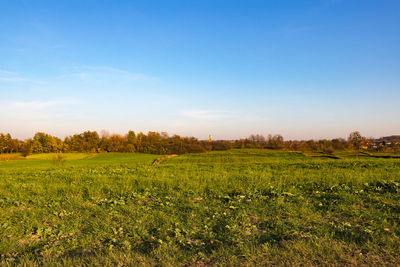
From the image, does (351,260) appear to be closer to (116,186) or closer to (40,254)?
(40,254)

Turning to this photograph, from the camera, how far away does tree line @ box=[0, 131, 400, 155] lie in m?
61.3

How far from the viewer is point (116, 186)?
8047 millimetres

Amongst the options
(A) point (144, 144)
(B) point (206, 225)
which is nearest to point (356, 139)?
(B) point (206, 225)

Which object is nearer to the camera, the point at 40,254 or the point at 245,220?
the point at 40,254

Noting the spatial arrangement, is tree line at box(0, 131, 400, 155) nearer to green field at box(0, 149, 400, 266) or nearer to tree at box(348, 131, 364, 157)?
tree at box(348, 131, 364, 157)

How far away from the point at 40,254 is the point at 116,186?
436cm

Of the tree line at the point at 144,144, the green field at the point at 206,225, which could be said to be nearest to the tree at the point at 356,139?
the tree line at the point at 144,144

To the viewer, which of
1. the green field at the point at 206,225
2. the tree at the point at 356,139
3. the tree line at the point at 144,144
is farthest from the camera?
the tree line at the point at 144,144

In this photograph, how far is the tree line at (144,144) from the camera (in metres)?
61.3

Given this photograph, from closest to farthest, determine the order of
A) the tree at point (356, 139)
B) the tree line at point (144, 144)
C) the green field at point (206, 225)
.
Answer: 1. the green field at point (206, 225)
2. the tree at point (356, 139)
3. the tree line at point (144, 144)

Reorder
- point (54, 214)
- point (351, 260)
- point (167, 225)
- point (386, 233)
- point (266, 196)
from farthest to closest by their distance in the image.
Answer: point (266, 196) → point (54, 214) → point (167, 225) → point (386, 233) → point (351, 260)

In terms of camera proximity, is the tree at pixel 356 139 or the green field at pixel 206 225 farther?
the tree at pixel 356 139

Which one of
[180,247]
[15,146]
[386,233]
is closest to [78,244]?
[180,247]

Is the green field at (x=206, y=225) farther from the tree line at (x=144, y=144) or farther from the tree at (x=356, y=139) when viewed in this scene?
the tree line at (x=144, y=144)
